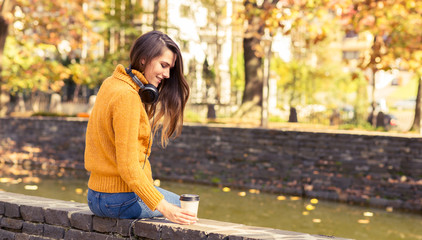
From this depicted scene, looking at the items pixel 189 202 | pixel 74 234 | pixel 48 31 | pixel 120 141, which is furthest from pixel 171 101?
pixel 48 31

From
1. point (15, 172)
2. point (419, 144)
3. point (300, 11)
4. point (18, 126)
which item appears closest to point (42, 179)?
point (15, 172)

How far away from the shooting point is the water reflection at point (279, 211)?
10.2 m

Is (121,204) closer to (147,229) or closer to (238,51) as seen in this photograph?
(147,229)

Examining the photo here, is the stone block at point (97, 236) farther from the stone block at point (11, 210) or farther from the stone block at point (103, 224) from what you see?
the stone block at point (11, 210)

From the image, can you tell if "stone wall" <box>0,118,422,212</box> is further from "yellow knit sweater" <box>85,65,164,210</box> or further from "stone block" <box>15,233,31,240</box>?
"yellow knit sweater" <box>85,65,164,210</box>

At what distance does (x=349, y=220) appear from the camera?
11.1 metres

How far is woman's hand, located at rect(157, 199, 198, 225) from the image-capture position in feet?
14.2

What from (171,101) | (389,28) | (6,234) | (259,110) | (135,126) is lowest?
(6,234)

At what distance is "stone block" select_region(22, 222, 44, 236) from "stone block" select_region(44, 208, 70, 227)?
0.10m

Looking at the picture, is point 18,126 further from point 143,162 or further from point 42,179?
point 143,162

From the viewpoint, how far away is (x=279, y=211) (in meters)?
11.8

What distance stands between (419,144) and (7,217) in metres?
9.82

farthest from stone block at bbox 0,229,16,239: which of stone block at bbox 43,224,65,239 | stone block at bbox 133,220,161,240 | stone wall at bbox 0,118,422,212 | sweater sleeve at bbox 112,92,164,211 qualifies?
stone wall at bbox 0,118,422,212

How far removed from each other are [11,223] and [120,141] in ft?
6.14
